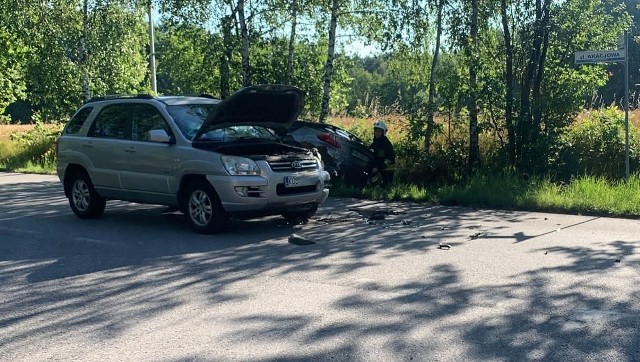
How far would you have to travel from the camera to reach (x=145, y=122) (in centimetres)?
991

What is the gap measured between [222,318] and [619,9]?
40.0 ft

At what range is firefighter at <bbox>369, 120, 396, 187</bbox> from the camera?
1378 centimetres

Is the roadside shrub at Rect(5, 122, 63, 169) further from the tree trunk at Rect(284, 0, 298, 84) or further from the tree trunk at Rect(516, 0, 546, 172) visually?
the tree trunk at Rect(516, 0, 546, 172)

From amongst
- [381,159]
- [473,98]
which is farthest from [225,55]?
[473,98]

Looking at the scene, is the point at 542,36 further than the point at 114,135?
Yes

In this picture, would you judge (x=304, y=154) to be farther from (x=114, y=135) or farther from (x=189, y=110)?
(x=114, y=135)

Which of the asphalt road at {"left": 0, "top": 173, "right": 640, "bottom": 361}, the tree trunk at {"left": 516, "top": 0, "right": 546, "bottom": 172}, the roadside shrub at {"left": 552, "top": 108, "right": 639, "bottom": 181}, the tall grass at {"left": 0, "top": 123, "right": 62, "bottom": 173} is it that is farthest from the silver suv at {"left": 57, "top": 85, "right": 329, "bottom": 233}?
the tall grass at {"left": 0, "top": 123, "right": 62, "bottom": 173}

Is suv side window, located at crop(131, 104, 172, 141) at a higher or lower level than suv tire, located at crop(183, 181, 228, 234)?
higher

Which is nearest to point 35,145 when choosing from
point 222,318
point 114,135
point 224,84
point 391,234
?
point 224,84

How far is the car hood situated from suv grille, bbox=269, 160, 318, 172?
881mm

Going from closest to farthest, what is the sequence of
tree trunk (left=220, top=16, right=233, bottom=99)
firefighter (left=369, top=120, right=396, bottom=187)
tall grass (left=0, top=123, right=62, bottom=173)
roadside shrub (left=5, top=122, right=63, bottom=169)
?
firefighter (left=369, top=120, right=396, bottom=187) < tree trunk (left=220, top=16, right=233, bottom=99) < tall grass (left=0, top=123, right=62, bottom=173) < roadside shrub (left=5, top=122, right=63, bottom=169)

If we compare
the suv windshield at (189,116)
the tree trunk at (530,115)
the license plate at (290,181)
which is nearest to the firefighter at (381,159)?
the tree trunk at (530,115)

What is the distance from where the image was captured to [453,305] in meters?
5.64

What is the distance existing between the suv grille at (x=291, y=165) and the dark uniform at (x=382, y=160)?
14.8 ft
